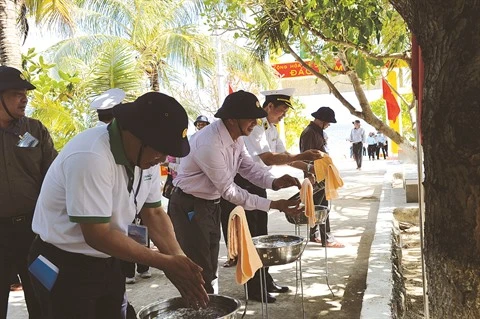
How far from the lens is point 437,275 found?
93.9 inches

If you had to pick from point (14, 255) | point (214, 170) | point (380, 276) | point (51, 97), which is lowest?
point (380, 276)

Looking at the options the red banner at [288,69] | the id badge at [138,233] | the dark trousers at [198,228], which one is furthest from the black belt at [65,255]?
the red banner at [288,69]

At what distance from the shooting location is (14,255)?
3242mm

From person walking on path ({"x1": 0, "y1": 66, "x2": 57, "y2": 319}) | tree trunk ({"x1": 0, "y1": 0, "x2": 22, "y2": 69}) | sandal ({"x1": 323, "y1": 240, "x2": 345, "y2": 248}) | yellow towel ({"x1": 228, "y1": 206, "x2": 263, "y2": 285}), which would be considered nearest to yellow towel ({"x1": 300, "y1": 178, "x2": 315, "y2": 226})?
yellow towel ({"x1": 228, "y1": 206, "x2": 263, "y2": 285})

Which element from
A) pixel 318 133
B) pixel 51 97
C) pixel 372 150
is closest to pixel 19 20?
pixel 51 97

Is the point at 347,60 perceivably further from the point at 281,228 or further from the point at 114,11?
the point at 114,11

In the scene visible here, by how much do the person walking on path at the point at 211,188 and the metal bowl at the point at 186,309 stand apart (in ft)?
4.38

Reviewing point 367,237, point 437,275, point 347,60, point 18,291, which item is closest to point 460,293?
point 437,275

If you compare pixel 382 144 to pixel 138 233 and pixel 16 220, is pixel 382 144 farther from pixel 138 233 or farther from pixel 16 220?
pixel 138 233

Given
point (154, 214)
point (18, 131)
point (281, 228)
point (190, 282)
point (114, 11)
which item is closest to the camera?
point (190, 282)

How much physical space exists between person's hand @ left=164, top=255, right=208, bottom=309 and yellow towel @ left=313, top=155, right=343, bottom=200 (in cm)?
317

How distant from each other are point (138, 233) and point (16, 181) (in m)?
1.30

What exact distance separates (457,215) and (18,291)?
482cm

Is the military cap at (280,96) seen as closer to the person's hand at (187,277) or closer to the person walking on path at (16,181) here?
the person walking on path at (16,181)
